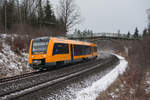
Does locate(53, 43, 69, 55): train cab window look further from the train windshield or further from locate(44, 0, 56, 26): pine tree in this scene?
locate(44, 0, 56, 26): pine tree

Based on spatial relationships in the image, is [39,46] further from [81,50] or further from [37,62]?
[81,50]

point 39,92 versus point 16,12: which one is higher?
point 16,12

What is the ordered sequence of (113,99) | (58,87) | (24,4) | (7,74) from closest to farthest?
(113,99), (58,87), (7,74), (24,4)

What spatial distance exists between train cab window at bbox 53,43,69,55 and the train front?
31.3 inches

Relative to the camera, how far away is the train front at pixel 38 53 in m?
10.9

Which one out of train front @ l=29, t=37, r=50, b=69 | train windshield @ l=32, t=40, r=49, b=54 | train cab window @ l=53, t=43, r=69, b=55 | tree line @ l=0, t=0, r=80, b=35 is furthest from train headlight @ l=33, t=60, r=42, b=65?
tree line @ l=0, t=0, r=80, b=35

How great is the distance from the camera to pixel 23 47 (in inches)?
626

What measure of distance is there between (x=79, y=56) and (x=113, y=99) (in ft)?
35.0

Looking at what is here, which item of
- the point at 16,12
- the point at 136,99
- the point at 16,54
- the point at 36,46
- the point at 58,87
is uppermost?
the point at 16,12

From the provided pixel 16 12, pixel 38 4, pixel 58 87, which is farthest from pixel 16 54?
pixel 16 12

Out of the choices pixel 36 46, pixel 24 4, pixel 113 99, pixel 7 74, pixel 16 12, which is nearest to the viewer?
pixel 113 99

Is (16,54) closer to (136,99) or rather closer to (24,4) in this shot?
(136,99)

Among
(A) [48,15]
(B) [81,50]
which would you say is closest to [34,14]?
(A) [48,15]

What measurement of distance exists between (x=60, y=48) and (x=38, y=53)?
80.0 inches
